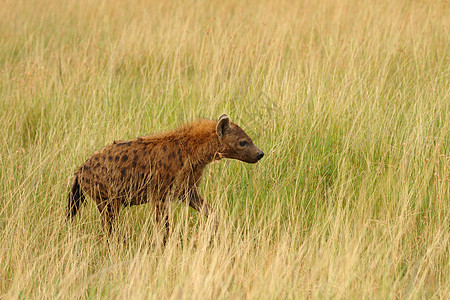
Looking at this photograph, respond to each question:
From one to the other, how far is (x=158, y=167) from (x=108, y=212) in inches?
19.5

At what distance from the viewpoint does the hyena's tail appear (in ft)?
15.5

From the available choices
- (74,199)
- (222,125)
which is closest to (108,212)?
(74,199)

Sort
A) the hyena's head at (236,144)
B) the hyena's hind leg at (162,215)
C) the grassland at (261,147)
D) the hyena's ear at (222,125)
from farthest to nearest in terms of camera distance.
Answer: the hyena's head at (236,144) → the hyena's ear at (222,125) → the hyena's hind leg at (162,215) → the grassland at (261,147)

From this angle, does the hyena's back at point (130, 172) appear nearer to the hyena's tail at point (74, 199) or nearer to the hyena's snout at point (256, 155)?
the hyena's tail at point (74, 199)

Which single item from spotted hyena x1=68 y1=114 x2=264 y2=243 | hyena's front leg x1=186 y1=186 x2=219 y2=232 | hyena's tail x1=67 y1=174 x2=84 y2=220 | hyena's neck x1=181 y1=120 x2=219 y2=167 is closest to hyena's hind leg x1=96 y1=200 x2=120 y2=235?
spotted hyena x1=68 y1=114 x2=264 y2=243

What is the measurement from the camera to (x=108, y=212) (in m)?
4.65

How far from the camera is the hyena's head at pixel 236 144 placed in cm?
484

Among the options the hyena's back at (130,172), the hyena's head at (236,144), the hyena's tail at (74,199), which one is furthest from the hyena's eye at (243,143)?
the hyena's tail at (74,199)

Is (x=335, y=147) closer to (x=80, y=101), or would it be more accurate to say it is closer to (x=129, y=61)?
(x=80, y=101)

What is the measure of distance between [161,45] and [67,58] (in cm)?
121

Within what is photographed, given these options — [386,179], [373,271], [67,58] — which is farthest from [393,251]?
[67,58]

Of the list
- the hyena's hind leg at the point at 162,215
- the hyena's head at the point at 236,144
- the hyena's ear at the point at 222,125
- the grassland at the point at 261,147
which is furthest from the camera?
the hyena's head at the point at 236,144

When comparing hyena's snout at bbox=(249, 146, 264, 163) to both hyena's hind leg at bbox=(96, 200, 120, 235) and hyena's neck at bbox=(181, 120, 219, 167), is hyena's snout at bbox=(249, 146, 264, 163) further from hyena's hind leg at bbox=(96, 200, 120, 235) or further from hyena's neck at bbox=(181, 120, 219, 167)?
hyena's hind leg at bbox=(96, 200, 120, 235)

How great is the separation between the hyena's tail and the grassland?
9 cm
